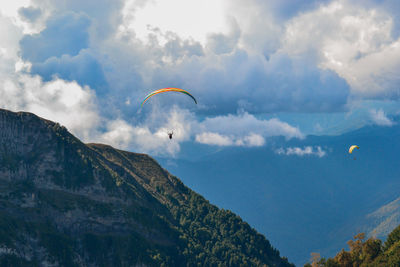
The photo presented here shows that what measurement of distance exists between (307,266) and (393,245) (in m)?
48.7

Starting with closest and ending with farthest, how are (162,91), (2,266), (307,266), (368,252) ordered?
(162,91)
(368,252)
(307,266)
(2,266)

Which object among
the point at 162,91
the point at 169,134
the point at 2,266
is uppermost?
the point at 162,91

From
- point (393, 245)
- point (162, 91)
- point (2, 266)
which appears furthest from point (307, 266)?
point (2, 266)

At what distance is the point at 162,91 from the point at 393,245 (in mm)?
85139

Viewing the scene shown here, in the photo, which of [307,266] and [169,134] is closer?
[169,134]

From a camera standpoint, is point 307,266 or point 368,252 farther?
point 307,266

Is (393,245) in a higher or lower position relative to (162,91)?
lower

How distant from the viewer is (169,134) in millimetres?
141000

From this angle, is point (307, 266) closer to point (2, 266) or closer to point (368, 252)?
point (368, 252)

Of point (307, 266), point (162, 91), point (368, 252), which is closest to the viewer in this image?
point (162, 91)

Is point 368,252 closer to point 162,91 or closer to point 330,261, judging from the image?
point 330,261

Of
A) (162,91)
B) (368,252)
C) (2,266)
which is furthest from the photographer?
(2,266)

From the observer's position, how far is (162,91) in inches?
5413

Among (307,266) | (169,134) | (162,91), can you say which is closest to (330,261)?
(307,266)
